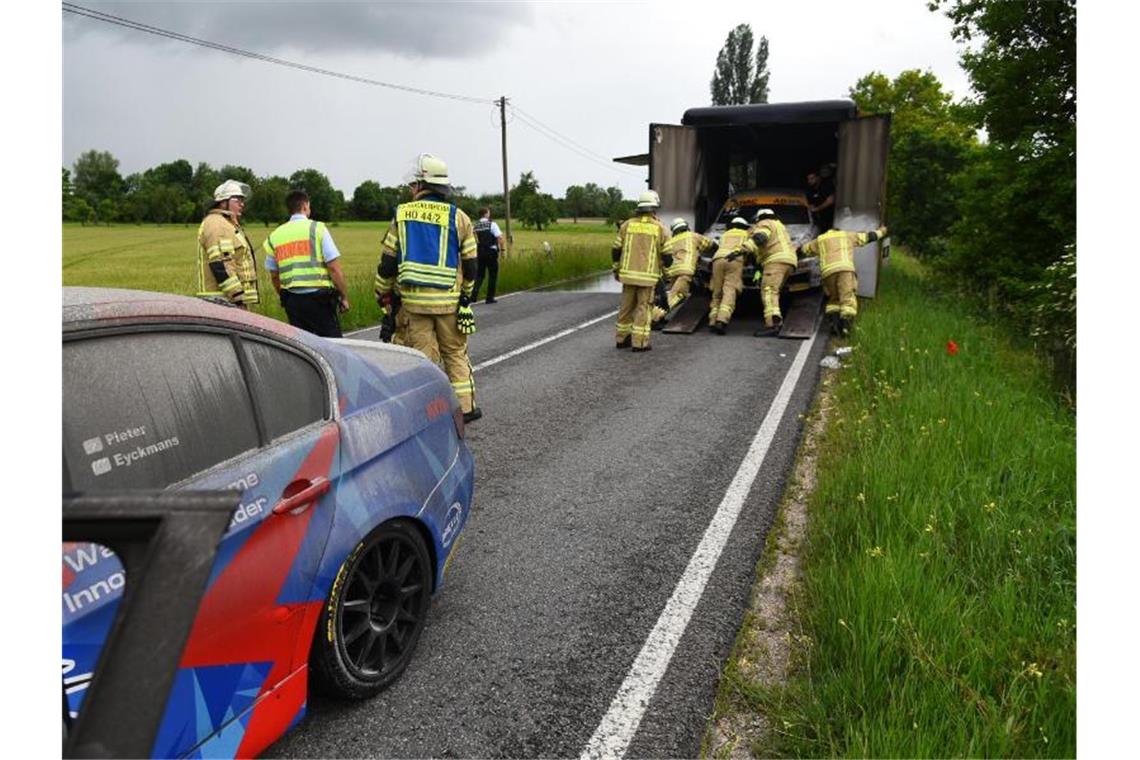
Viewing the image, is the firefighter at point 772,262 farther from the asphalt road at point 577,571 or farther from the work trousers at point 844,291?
the asphalt road at point 577,571

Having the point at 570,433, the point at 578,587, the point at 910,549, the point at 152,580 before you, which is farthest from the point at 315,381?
the point at 570,433

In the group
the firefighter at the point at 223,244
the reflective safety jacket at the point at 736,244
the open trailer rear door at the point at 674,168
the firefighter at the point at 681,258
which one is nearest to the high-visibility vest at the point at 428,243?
the firefighter at the point at 223,244

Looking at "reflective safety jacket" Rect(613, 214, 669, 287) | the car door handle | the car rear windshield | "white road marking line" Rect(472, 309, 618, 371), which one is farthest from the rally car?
the car door handle

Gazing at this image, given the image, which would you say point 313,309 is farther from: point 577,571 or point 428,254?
point 577,571

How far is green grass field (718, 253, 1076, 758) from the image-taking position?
2.61 metres

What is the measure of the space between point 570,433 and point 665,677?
3.39 metres

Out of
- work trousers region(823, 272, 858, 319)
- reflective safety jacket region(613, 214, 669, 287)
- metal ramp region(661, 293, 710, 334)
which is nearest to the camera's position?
reflective safety jacket region(613, 214, 669, 287)

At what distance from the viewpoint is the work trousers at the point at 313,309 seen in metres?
7.04

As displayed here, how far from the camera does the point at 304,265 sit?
6.96 meters

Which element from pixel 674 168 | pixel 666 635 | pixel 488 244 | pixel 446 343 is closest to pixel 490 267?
pixel 488 244

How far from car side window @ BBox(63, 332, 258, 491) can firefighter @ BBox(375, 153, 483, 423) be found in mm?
3857

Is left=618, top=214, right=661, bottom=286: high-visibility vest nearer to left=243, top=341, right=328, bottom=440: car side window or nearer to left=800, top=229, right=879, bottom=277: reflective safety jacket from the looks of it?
left=800, top=229, right=879, bottom=277: reflective safety jacket

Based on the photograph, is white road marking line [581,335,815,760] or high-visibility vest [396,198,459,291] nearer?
white road marking line [581,335,815,760]

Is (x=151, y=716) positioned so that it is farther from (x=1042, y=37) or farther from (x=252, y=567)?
(x=1042, y=37)
